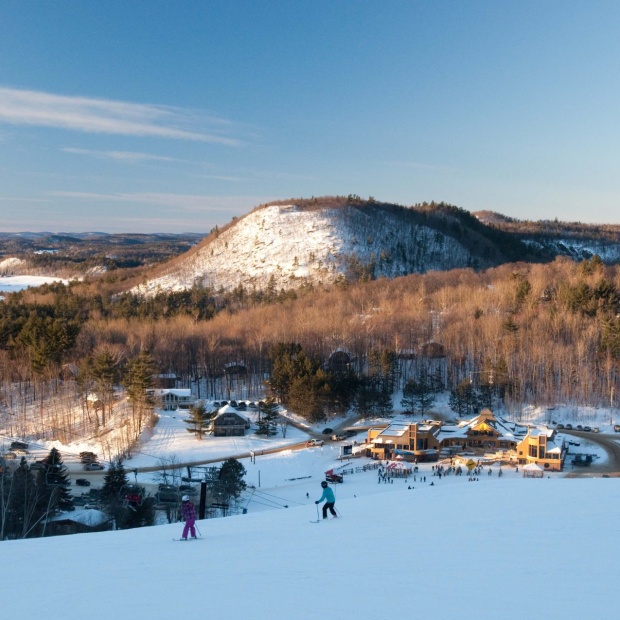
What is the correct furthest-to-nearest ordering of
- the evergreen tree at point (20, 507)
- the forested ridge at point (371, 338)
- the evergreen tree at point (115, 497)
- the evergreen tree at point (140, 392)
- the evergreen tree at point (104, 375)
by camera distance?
the forested ridge at point (371, 338) < the evergreen tree at point (104, 375) < the evergreen tree at point (140, 392) < the evergreen tree at point (115, 497) < the evergreen tree at point (20, 507)

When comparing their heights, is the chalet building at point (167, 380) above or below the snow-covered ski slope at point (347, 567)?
below

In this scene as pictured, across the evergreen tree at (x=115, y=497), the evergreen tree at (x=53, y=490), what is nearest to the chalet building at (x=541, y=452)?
the evergreen tree at (x=115, y=497)

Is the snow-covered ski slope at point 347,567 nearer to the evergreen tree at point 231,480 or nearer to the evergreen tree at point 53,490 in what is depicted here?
the evergreen tree at point 53,490

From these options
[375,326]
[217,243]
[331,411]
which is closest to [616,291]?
[375,326]

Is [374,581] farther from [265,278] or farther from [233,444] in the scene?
[265,278]

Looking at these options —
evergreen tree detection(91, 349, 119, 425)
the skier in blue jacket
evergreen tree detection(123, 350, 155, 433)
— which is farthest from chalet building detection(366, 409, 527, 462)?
the skier in blue jacket
